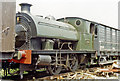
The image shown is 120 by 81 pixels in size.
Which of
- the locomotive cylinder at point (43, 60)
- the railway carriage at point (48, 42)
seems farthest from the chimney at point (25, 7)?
the locomotive cylinder at point (43, 60)

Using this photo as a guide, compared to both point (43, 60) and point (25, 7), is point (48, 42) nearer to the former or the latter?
point (43, 60)

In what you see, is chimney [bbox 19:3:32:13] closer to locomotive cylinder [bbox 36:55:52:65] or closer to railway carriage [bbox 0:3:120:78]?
railway carriage [bbox 0:3:120:78]

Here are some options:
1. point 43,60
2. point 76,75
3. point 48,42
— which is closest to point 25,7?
point 48,42

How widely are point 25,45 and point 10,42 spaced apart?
1260 millimetres

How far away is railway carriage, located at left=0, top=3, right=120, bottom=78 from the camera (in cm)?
706

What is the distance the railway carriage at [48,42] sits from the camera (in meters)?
7.06

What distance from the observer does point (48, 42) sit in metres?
8.30

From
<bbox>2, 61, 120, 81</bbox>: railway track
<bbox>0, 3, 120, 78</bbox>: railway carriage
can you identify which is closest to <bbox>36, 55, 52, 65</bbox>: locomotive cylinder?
<bbox>0, 3, 120, 78</bbox>: railway carriage

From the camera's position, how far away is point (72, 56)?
33.1 feet

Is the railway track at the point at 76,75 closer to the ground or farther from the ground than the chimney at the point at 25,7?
closer to the ground

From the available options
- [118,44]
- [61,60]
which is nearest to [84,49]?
[61,60]

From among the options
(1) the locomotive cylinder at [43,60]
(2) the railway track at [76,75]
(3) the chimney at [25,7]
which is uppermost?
(3) the chimney at [25,7]

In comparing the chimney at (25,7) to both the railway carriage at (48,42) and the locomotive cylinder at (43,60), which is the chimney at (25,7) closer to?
the railway carriage at (48,42)

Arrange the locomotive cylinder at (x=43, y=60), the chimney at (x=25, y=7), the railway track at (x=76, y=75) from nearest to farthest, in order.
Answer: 1. the locomotive cylinder at (x=43, y=60)
2. the railway track at (x=76, y=75)
3. the chimney at (x=25, y=7)
